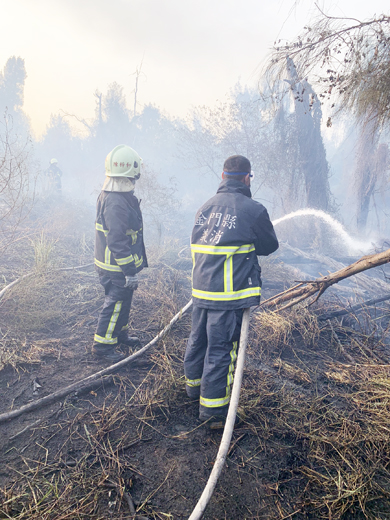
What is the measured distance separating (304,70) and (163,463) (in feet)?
13.5

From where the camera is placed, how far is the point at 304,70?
132 inches

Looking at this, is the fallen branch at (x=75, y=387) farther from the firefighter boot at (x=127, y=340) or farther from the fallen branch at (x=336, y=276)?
the fallen branch at (x=336, y=276)

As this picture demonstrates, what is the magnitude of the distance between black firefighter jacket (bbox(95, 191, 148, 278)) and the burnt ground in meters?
1.09

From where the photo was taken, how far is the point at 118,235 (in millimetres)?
3338

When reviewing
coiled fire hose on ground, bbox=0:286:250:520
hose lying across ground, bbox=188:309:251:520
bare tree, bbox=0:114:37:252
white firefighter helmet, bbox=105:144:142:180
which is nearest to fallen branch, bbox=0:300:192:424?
coiled fire hose on ground, bbox=0:286:250:520

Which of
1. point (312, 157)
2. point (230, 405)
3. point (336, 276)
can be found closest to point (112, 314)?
point (230, 405)

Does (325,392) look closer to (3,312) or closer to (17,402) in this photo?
(17,402)

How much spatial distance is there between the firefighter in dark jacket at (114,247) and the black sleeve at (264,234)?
1.54 meters

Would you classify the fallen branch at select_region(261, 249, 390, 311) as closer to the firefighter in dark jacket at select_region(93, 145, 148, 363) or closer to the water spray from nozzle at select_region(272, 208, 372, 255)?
the firefighter in dark jacket at select_region(93, 145, 148, 363)

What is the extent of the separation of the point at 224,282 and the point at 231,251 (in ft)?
0.87

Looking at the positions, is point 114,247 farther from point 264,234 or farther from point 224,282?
point 264,234

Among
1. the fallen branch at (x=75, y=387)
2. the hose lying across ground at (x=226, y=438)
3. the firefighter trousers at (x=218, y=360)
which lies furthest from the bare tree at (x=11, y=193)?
the hose lying across ground at (x=226, y=438)

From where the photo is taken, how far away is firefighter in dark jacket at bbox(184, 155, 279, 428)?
2463 millimetres

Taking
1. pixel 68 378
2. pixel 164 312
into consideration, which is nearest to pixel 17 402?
pixel 68 378
